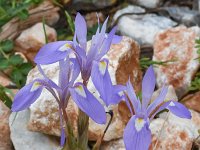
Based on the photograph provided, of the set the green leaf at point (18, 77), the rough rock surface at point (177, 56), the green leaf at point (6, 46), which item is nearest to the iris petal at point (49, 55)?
the green leaf at point (18, 77)

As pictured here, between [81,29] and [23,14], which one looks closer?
[81,29]

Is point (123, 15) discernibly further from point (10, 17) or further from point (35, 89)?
point (35, 89)


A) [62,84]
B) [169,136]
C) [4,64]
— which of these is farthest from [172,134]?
[4,64]

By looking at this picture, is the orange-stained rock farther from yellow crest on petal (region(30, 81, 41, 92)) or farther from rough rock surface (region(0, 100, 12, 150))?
yellow crest on petal (region(30, 81, 41, 92))

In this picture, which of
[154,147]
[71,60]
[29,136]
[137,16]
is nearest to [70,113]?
[29,136]

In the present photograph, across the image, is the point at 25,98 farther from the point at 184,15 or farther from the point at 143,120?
the point at 184,15
